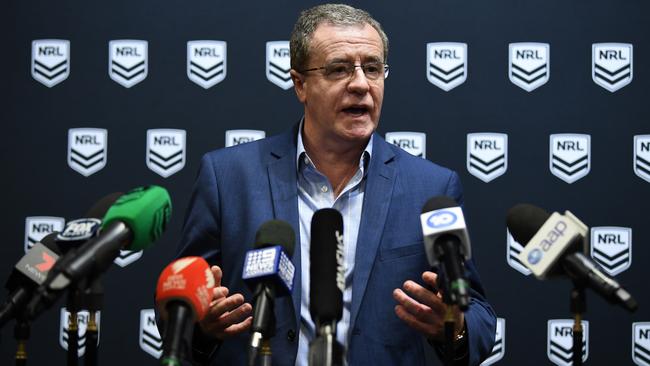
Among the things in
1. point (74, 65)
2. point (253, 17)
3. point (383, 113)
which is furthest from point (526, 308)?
point (74, 65)

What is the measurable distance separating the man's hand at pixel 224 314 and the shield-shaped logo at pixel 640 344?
171 cm

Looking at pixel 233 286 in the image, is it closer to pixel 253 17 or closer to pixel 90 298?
pixel 90 298

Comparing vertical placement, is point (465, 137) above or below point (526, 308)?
above

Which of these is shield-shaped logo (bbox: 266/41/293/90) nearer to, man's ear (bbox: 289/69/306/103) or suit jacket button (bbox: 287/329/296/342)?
man's ear (bbox: 289/69/306/103)

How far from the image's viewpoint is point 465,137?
10.6 feet

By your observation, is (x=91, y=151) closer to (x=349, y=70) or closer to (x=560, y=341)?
(x=349, y=70)

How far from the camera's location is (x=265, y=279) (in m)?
1.58

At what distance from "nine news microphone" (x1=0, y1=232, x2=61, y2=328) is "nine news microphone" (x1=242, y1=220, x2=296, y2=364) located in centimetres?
48

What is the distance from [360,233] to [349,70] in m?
0.54

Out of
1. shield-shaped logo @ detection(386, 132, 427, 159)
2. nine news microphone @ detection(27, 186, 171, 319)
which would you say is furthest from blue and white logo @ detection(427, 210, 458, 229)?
shield-shaped logo @ detection(386, 132, 427, 159)

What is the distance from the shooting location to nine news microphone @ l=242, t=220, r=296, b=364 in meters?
1.51

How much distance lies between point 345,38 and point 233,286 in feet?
2.86

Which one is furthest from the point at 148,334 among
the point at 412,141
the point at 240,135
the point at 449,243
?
the point at 449,243

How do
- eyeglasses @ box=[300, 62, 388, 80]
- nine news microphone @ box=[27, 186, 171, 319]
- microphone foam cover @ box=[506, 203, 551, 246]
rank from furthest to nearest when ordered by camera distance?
eyeglasses @ box=[300, 62, 388, 80] → microphone foam cover @ box=[506, 203, 551, 246] → nine news microphone @ box=[27, 186, 171, 319]
